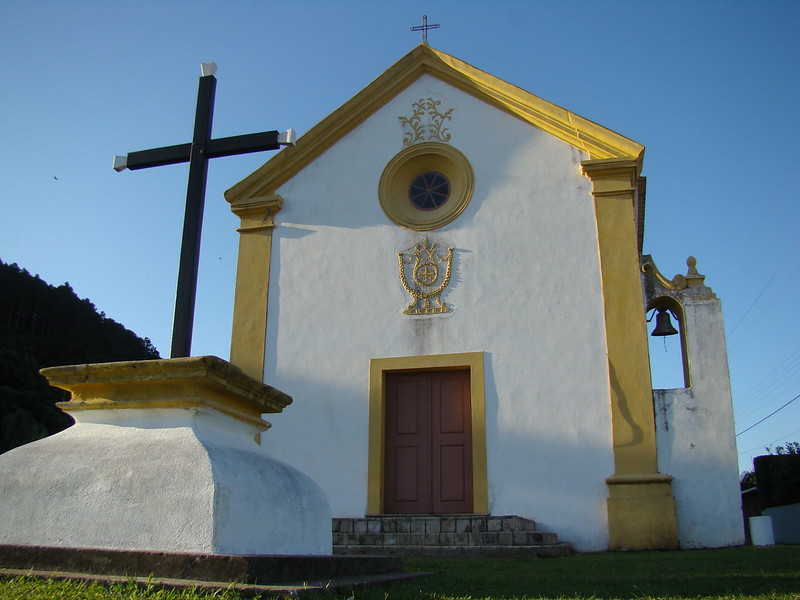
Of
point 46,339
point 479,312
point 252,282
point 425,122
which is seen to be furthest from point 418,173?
point 46,339

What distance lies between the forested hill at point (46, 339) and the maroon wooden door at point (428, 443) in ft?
69.6

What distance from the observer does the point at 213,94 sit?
604 centimetres

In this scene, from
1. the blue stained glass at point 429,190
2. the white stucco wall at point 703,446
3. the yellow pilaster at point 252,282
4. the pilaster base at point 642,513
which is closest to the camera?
the pilaster base at point 642,513

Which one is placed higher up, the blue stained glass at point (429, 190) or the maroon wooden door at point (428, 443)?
the blue stained glass at point (429, 190)

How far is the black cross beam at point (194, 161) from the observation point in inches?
209

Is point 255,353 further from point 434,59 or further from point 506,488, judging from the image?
point 434,59

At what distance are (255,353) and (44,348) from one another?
22.8m

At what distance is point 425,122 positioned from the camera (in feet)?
40.1

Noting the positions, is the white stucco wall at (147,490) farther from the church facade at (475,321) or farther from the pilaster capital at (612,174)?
the pilaster capital at (612,174)

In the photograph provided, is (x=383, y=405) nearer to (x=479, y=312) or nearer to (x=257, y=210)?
(x=479, y=312)

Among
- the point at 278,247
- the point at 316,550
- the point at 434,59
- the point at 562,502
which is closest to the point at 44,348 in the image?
the point at 278,247

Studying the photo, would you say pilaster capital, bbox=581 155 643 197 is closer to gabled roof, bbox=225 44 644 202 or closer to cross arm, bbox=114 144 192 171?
gabled roof, bbox=225 44 644 202

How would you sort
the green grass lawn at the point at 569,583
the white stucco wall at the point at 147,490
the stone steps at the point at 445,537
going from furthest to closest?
the stone steps at the point at 445,537 → the white stucco wall at the point at 147,490 → the green grass lawn at the point at 569,583

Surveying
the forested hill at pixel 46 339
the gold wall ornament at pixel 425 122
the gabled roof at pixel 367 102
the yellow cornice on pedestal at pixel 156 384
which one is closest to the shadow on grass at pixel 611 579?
the yellow cornice on pedestal at pixel 156 384
